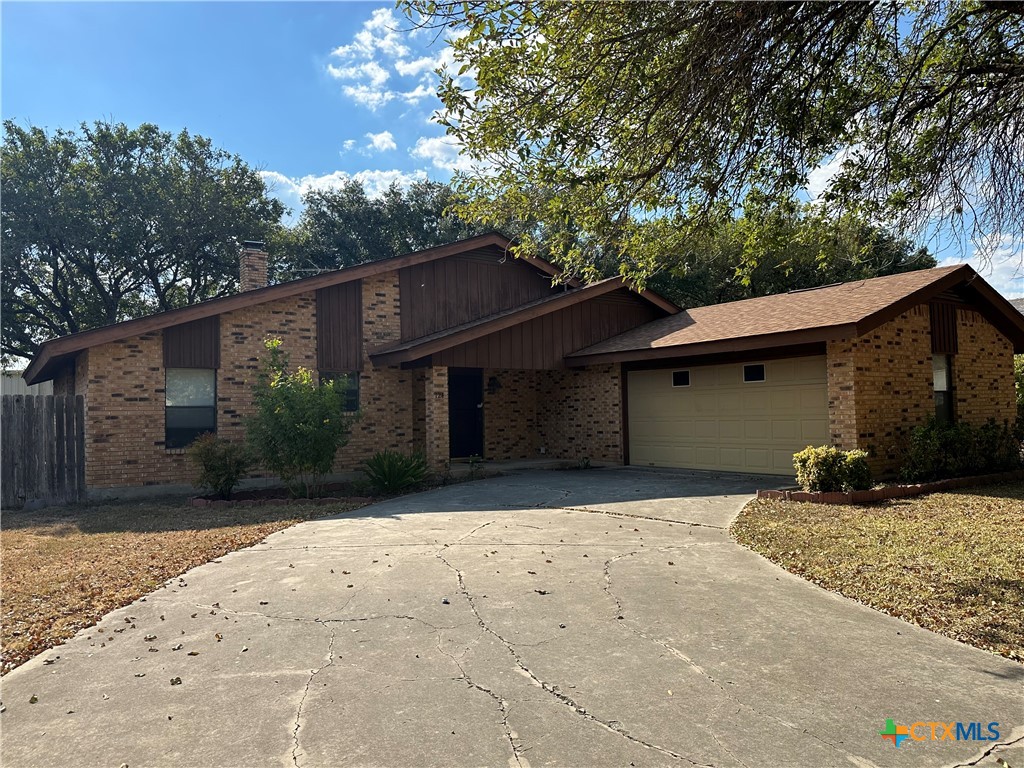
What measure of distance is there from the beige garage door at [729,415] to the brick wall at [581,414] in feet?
1.46

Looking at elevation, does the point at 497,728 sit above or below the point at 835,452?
below

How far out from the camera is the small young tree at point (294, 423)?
10.8m

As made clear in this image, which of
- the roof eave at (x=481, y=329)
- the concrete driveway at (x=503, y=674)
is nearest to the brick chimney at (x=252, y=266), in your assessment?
the roof eave at (x=481, y=329)

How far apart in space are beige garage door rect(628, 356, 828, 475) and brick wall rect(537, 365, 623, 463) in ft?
1.46

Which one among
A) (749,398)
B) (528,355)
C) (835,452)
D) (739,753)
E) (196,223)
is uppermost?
(196,223)

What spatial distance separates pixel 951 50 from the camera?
710 cm

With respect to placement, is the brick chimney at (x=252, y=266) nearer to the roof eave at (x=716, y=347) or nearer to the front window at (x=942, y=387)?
the roof eave at (x=716, y=347)

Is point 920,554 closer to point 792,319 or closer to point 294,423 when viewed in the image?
point 792,319

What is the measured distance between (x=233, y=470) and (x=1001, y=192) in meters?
11.9

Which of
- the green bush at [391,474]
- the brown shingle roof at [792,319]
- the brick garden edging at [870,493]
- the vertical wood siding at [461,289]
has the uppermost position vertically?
Answer: the vertical wood siding at [461,289]

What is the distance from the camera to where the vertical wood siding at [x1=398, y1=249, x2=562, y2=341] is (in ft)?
50.6

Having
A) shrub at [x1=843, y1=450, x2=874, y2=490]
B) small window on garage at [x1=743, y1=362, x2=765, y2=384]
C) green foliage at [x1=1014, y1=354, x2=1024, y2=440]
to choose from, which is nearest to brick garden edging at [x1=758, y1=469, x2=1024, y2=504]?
shrub at [x1=843, y1=450, x2=874, y2=490]

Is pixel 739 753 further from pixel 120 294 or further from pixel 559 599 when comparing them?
pixel 120 294

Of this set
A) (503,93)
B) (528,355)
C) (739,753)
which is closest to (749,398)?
(528,355)
